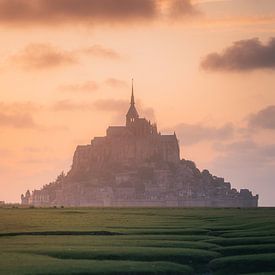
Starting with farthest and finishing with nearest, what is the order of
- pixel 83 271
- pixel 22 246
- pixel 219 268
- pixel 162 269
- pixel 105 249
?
pixel 22 246, pixel 105 249, pixel 219 268, pixel 162 269, pixel 83 271

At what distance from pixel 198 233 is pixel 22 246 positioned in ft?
66.8

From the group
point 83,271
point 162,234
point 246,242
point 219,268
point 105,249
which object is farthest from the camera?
point 162,234

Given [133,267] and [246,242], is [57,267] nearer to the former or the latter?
[133,267]

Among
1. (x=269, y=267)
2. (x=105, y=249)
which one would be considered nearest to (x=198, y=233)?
(x=105, y=249)

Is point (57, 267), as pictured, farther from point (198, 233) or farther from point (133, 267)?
point (198, 233)

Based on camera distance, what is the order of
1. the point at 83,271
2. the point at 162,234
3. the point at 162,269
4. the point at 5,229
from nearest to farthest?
the point at 83,271 < the point at 162,269 < the point at 162,234 < the point at 5,229

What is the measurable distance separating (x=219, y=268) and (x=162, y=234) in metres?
21.6

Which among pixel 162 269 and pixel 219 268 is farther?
pixel 219 268

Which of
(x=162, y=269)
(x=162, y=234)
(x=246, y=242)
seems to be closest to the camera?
(x=162, y=269)

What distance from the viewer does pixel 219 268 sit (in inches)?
1551

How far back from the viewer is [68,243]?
4953 cm

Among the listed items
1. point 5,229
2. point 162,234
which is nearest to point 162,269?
point 162,234

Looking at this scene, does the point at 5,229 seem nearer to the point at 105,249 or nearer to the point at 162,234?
the point at 162,234

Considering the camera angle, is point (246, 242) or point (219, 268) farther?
point (246, 242)
